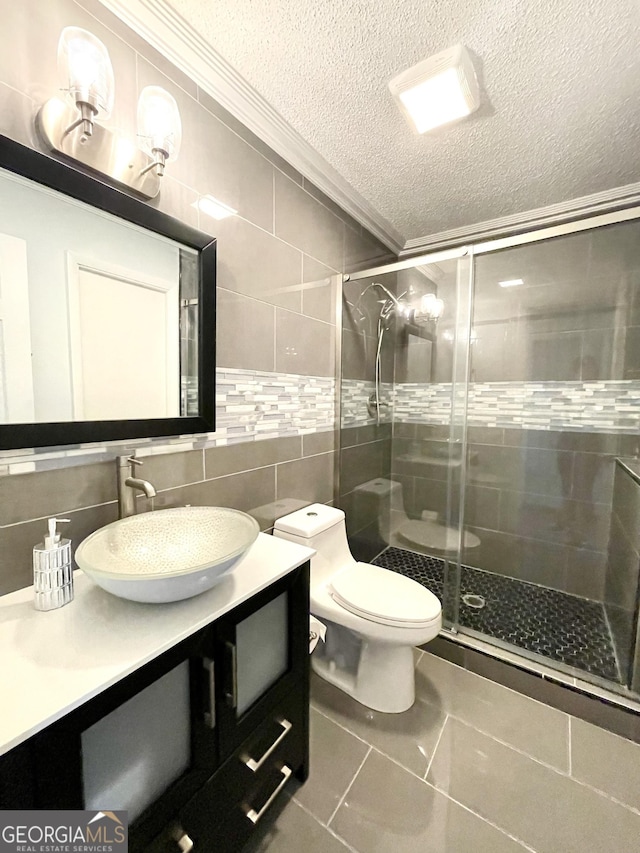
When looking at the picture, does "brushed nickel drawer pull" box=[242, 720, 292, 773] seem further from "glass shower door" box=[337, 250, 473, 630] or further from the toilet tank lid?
"glass shower door" box=[337, 250, 473, 630]

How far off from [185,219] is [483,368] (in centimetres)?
196

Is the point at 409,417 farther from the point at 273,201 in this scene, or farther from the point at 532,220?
the point at 273,201

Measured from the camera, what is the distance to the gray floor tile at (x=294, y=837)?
97 cm

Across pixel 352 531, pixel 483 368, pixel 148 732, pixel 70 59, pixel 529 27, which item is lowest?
pixel 352 531

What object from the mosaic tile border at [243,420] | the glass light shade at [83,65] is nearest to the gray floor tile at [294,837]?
the mosaic tile border at [243,420]

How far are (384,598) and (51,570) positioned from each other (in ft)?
3.71

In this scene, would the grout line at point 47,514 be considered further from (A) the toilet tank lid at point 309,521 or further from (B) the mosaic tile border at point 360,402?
(B) the mosaic tile border at point 360,402

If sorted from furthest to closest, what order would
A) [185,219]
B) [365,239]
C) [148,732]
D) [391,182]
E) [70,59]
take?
1. [365,239]
2. [391,182]
3. [185,219]
4. [70,59]
5. [148,732]

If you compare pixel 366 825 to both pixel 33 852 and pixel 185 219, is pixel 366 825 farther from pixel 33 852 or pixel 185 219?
pixel 185 219

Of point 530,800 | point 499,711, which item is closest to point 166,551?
point 530,800

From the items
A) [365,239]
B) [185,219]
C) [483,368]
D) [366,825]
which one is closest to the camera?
[366,825]

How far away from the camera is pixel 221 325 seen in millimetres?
1290

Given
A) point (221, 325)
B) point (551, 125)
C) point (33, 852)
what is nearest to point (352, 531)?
point (221, 325)

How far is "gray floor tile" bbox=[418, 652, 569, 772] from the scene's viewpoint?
4.17 ft
